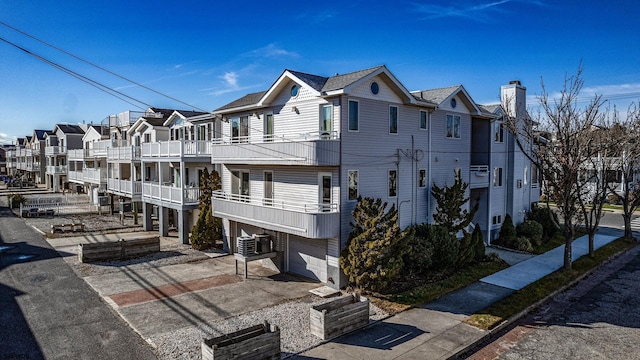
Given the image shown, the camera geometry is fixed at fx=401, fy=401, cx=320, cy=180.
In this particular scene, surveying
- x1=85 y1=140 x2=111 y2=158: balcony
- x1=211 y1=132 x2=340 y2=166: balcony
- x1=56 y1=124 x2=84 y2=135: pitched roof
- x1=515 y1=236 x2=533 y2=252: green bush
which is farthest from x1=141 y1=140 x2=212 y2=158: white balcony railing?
x1=56 y1=124 x2=84 y2=135: pitched roof

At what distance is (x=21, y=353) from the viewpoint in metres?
11.4

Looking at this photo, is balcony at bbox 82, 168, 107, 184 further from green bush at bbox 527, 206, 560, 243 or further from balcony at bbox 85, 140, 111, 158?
green bush at bbox 527, 206, 560, 243

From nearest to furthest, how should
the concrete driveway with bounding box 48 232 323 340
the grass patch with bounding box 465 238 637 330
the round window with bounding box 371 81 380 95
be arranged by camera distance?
the grass patch with bounding box 465 238 637 330 < the concrete driveway with bounding box 48 232 323 340 < the round window with bounding box 371 81 380 95

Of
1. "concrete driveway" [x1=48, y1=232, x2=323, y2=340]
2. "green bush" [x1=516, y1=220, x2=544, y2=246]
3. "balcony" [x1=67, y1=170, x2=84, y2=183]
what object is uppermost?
"balcony" [x1=67, y1=170, x2=84, y2=183]

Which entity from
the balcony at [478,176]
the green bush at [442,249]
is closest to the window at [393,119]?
the green bush at [442,249]

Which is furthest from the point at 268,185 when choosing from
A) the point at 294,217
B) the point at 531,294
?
the point at 531,294

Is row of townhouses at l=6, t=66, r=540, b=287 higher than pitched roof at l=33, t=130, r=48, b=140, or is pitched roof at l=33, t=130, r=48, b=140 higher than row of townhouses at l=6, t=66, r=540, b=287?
pitched roof at l=33, t=130, r=48, b=140

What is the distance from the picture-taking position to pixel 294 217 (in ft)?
57.0

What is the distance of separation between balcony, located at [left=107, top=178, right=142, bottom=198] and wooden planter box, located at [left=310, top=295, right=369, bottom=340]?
901 inches

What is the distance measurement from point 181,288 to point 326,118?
973 cm

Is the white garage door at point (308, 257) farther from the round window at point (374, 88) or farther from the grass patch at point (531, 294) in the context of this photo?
the round window at point (374, 88)

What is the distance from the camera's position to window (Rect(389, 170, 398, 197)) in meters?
19.4

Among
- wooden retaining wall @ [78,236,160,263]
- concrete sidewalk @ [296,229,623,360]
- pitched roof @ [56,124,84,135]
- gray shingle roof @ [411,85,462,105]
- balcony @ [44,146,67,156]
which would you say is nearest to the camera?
concrete sidewalk @ [296,229,623,360]

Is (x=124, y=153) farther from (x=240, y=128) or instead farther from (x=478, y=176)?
(x=478, y=176)
